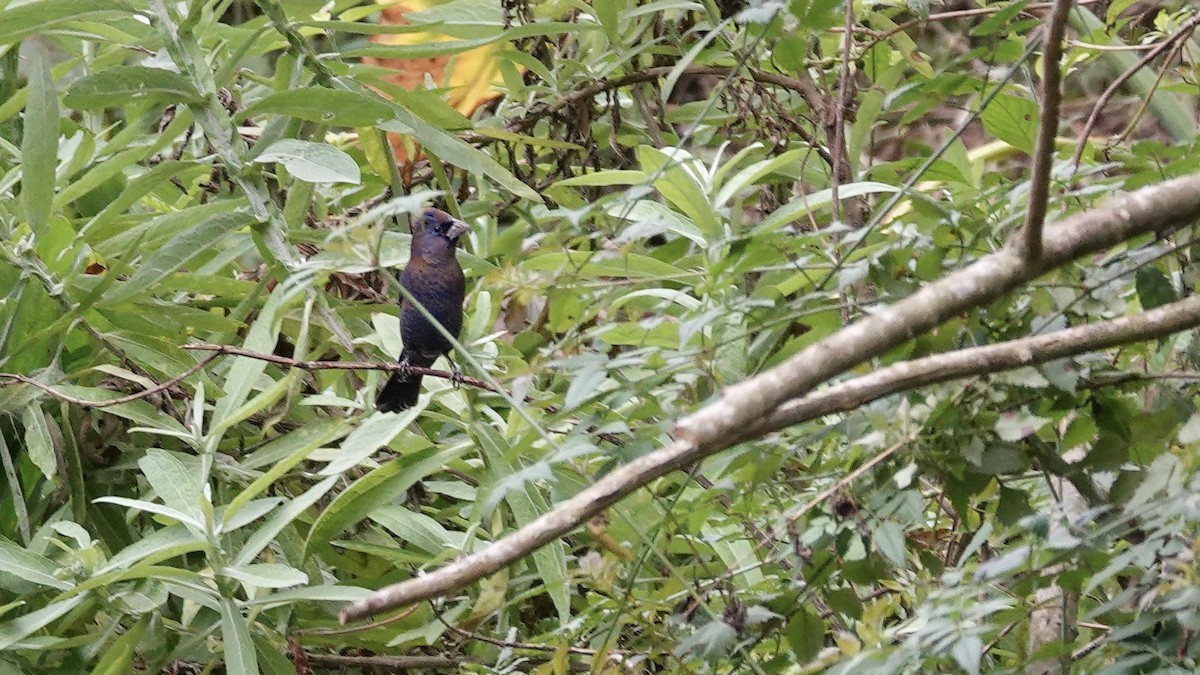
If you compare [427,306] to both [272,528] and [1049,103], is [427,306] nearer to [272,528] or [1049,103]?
[272,528]

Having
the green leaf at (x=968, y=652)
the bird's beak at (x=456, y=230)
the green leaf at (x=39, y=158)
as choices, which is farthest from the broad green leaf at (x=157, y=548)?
the green leaf at (x=968, y=652)

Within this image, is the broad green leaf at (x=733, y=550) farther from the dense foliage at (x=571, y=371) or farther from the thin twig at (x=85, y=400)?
the thin twig at (x=85, y=400)

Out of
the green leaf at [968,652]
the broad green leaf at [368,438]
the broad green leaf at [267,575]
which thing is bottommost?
the broad green leaf at [267,575]

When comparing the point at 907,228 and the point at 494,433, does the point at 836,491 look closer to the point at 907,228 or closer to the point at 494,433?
the point at 907,228

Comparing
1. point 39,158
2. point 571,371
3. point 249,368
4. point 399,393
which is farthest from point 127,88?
point 571,371

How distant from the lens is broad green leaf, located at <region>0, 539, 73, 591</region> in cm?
134

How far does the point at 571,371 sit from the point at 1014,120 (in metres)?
0.60

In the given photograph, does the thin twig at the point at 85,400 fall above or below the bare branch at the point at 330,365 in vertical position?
below

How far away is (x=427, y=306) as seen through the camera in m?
1.56

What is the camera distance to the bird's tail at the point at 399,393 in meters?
1.52

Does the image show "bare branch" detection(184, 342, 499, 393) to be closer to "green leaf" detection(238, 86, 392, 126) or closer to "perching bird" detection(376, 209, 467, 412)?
"perching bird" detection(376, 209, 467, 412)

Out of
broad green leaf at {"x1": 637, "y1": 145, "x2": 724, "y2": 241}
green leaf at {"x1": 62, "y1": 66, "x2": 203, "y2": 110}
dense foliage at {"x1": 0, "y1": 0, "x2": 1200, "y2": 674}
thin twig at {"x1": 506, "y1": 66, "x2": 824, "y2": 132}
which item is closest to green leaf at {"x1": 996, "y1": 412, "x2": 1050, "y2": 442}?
dense foliage at {"x1": 0, "y1": 0, "x2": 1200, "y2": 674}

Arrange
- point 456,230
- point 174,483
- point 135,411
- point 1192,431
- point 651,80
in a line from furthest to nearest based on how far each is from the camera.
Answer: point 651,80 < point 456,230 < point 135,411 < point 174,483 < point 1192,431

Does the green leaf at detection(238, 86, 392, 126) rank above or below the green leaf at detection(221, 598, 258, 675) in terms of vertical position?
above
